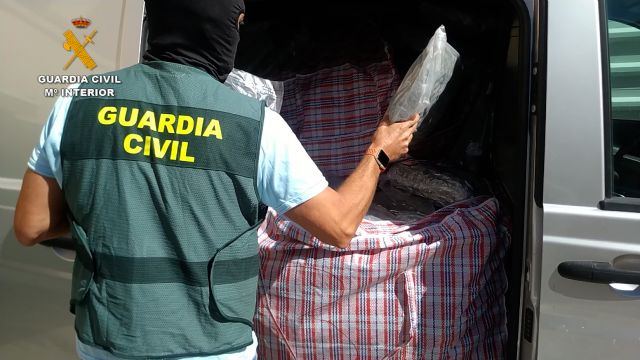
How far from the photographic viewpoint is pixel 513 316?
4.95 ft

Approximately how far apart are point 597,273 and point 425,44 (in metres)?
1.20

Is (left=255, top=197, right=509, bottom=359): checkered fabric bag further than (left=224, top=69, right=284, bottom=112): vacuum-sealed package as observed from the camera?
No

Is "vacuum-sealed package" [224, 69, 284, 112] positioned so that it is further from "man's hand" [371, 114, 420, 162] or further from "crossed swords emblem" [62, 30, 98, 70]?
"man's hand" [371, 114, 420, 162]

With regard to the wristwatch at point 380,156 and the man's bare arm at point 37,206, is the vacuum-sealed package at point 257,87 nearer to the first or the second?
the wristwatch at point 380,156

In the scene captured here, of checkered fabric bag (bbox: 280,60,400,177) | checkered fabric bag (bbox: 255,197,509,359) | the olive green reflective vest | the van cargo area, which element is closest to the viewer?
the olive green reflective vest

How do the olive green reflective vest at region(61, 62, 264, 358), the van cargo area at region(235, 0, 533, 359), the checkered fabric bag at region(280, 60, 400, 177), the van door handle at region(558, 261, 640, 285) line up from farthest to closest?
the checkered fabric bag at region(280, 60, 400, 177) < the van cargo area at region(235, 0, 533, 359) < the van door handle at region(558, 261, 640, 285) < the olive green reflective vest at region(61, 62, 264, 358)

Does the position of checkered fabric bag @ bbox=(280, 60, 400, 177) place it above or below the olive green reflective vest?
above

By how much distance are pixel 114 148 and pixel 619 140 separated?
1.21m

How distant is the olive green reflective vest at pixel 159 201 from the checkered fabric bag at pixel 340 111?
2.87 ft

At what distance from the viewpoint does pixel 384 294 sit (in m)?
1.53

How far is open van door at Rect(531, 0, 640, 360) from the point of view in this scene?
1327mm

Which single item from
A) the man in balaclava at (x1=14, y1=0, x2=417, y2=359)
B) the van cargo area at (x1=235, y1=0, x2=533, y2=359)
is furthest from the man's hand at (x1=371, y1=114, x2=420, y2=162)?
the man in balaclava at (x1=14, y1=0, x2=417, y2=359)

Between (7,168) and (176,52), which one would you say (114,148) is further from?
(7,168)

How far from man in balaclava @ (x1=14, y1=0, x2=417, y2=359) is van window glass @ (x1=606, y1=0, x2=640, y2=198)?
2.47ft
